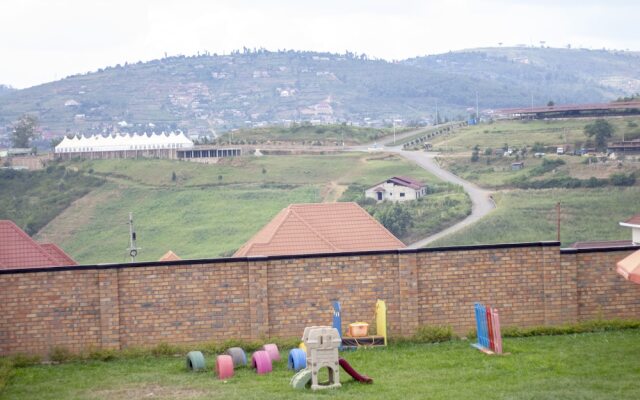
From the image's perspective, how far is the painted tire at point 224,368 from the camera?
14539mm

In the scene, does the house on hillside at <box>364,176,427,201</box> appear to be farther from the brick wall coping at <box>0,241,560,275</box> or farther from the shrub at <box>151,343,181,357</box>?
the shrub at <box>151,343,181,357</box>

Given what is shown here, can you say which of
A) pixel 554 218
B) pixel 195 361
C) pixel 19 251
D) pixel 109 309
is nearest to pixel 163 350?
pixel 109 309

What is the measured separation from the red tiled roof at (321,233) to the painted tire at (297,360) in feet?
37.0

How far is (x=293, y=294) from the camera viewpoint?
17.2 m

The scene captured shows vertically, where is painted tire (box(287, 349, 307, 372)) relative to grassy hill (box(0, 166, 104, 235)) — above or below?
below

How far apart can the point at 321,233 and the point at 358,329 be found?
34.6 ft

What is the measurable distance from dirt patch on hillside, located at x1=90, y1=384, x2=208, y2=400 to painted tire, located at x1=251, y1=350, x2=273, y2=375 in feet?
3.67

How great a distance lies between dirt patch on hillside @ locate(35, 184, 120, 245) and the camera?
9338cm

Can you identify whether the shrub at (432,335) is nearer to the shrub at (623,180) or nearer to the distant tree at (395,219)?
the distant tree at (395,219)

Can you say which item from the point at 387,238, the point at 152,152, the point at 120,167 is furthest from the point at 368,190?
the point at 387,238

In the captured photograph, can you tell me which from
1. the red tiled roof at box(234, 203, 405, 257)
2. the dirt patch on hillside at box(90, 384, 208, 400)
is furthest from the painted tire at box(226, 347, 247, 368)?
the red tiled roof at box(234, 203, 405, 257)

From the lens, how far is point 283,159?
11656 centimetres

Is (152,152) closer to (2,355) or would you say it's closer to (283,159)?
(283,159)

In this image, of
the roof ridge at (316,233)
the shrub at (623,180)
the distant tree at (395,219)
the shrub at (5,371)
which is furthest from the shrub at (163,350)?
the shrub at (623,180)
